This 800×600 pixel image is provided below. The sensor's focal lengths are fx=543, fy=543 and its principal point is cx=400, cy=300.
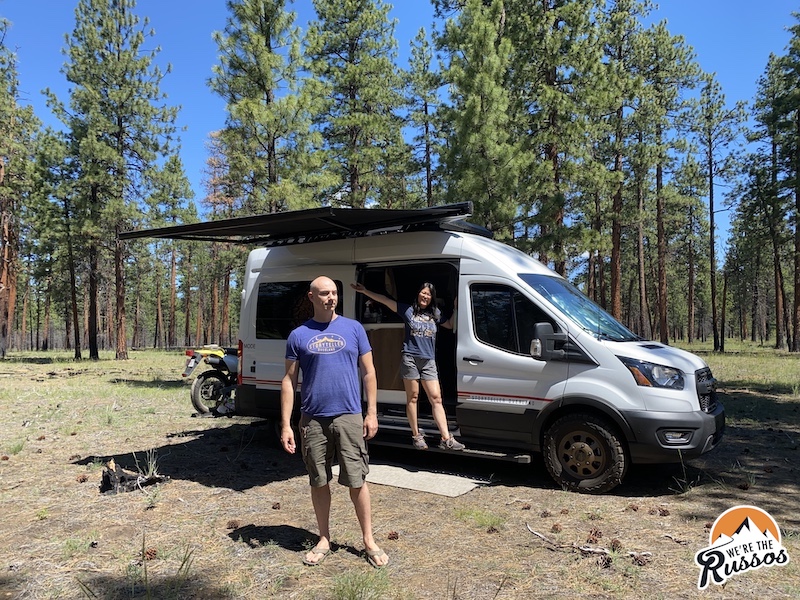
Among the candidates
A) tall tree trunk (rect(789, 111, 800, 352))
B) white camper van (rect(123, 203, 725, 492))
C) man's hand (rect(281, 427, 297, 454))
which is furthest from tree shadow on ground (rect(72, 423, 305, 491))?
tall tree trunk (rect(789, 111, 800, 352))

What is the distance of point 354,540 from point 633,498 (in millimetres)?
2699

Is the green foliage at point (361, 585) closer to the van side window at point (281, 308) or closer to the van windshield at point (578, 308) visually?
the van windshield at point (578, 308)

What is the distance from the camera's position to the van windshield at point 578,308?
221 inches

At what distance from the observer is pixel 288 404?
381 cm

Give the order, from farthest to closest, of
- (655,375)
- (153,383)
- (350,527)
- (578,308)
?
(153,383)
(578,308)
(655,375)
(350,527)

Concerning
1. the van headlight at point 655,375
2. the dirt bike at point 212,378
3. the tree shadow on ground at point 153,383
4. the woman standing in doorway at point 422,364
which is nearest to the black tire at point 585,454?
the van headlight at point 655,375

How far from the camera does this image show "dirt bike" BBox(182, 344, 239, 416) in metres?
9.64

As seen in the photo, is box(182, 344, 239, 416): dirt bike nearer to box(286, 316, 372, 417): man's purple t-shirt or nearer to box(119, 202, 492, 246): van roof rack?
box(119, 202, 492, 246): van roof rack

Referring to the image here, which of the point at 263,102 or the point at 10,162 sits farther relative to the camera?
the point at 10,162

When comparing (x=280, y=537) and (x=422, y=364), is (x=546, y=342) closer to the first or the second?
(x=422, y=364)

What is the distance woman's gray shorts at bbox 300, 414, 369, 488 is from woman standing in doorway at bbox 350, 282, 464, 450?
2258mm

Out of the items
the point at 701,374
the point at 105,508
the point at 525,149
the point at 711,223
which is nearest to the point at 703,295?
the point at 711,223

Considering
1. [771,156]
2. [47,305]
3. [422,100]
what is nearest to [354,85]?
[422,100]

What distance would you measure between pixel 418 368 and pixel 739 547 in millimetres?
3278
